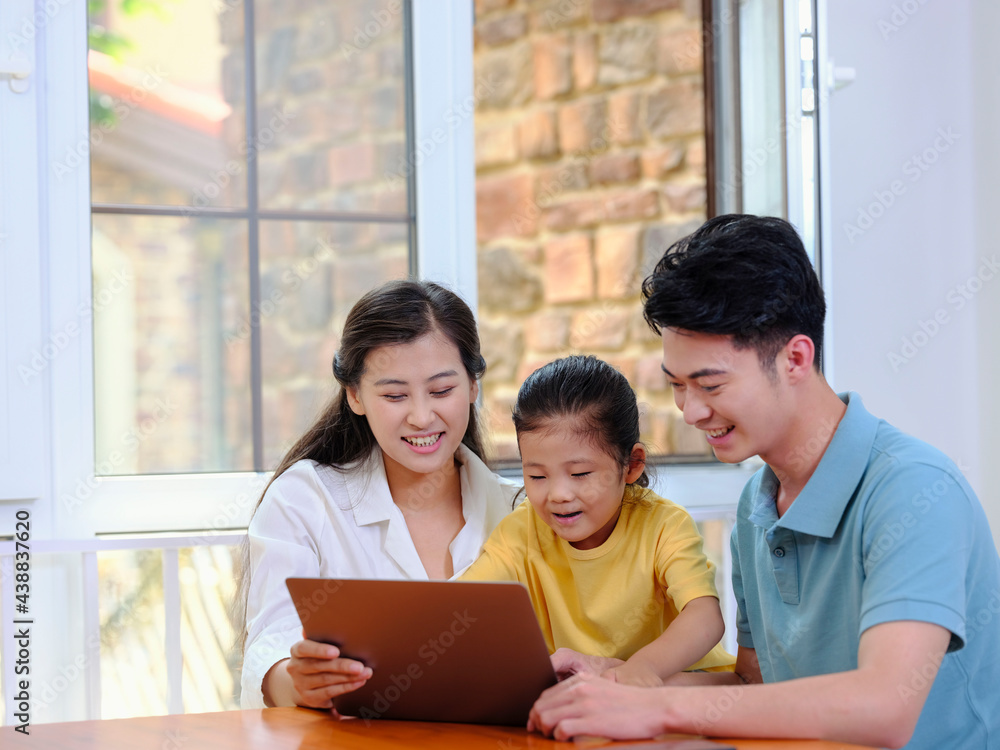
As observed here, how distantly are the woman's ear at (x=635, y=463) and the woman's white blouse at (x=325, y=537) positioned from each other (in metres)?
0.30

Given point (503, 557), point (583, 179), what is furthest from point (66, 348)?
point (583, 179)

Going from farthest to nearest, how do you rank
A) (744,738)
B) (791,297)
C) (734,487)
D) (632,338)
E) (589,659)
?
(632,338) < (734,487) < (589,659) < (791,297) < (744,738)

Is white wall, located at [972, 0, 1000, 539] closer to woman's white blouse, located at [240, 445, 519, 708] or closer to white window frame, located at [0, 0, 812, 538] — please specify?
woman's white blouse, located at [240, 445, 519, 708]

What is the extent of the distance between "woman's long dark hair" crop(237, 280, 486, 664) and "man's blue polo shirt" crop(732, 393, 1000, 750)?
618 mm

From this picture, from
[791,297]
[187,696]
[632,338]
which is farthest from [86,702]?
[632,338]

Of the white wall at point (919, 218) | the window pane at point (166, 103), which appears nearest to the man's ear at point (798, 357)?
the white wall at point (919, 218)

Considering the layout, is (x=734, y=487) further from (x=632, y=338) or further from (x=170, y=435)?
(x=170, y=435)

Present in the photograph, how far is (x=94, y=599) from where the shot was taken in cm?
181

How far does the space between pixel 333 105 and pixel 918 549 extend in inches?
67.3

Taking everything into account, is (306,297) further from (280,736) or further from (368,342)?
(280,736)

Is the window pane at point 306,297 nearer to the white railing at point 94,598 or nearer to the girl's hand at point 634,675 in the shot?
the white railing at point 94,598

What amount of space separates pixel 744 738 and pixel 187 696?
1.65 m

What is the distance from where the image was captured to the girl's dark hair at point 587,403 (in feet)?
4.75

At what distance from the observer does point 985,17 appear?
241 centimetres
